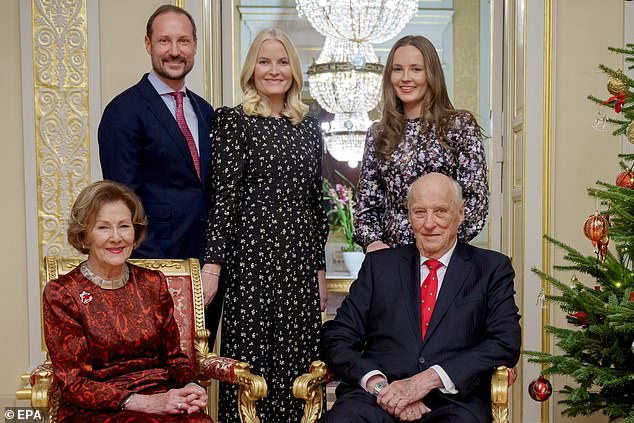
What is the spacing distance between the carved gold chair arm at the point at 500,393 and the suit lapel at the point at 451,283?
252 mm

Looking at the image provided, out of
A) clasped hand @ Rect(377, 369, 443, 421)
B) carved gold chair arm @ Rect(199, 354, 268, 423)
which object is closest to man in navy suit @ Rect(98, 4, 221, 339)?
carved gold chair arm @ Rect(199, 354, 268, 423)

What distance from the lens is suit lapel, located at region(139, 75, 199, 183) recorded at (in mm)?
2932

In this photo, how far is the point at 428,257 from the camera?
8.70ft

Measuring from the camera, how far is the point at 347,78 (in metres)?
6.56

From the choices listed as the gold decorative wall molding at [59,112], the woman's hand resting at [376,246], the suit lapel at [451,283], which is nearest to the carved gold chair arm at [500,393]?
the suit lapel at [451,283]

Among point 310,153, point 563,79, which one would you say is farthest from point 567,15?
point 310,153

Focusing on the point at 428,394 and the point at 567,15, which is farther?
the point at 567,15

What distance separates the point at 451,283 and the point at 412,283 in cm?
14

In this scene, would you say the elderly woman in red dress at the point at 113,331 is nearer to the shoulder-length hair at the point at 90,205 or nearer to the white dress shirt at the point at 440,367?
the shoulder-length hair at the point at 90,205

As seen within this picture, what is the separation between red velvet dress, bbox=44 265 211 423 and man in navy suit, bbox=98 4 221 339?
384 mm

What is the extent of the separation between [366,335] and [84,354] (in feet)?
3.19

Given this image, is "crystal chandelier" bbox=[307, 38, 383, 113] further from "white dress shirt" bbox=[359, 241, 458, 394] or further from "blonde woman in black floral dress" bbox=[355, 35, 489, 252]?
"white dress shirt" bbox=[359, 241, 458, 394]

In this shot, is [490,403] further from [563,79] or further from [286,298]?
[563,79]

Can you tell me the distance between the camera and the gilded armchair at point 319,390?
2.44 metres
